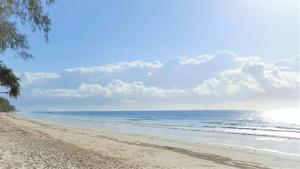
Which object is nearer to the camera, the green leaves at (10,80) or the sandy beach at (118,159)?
the sandy beach at (118,159)

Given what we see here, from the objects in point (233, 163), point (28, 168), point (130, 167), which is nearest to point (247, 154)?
point (233, 163)

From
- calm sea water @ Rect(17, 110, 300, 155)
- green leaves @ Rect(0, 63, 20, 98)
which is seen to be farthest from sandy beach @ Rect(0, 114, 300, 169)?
green leaves @ Rect(0, 63, 20, 98)

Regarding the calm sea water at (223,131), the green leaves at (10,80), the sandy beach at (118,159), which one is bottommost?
the sandy beach at (118,159)

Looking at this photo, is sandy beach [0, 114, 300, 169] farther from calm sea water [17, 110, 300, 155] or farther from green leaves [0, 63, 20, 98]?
green leaves [0, 63, 20, 98]

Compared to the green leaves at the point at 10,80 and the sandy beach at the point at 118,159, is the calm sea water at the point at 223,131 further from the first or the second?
the green leaves at the point at 10,80

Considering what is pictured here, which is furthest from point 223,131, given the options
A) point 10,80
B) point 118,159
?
point 118,159

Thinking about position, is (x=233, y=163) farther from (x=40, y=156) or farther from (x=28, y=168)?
(x=28, y=168)

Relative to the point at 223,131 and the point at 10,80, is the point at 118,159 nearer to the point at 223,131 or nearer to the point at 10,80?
the point at 10,80

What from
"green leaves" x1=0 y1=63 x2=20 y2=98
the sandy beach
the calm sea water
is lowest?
the sandy beach

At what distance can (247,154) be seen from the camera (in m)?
26.2

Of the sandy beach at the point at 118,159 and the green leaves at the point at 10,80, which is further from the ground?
the green leaves at the point at 10,80

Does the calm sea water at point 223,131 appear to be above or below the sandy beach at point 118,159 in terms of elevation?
above

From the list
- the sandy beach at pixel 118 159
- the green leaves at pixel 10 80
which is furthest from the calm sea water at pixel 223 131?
the green leaves at pixel 10 80

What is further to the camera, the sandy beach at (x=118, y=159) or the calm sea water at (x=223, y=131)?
the calm sea water at (x=223, y=131)
